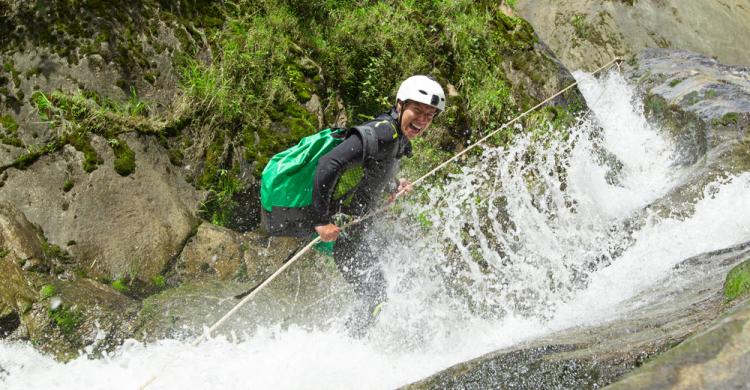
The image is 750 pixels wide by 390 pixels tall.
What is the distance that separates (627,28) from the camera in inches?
540

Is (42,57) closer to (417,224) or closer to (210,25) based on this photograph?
(210,25)

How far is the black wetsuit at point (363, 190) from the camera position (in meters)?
4.18

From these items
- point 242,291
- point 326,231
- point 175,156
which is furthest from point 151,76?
point 326,231

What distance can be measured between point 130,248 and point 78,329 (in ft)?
3.56

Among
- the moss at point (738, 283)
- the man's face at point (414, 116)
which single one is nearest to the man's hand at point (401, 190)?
the man's face at point (414, 116)

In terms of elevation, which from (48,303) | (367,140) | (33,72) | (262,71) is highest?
(33,72)

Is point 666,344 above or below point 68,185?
below

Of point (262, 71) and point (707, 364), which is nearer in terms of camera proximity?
point (707, 364)

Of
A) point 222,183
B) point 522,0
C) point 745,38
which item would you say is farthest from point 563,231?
point 745,38

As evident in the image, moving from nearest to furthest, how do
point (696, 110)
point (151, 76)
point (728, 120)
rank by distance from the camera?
point (151, 76), point (728, 120), point (696, 110)

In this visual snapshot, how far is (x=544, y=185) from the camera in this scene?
7789 millimetres

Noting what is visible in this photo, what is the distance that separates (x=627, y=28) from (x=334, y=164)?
11914 mm

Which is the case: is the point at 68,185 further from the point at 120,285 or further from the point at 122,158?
the point at 120,285

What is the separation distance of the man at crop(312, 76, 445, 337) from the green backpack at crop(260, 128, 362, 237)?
0.52 ft
